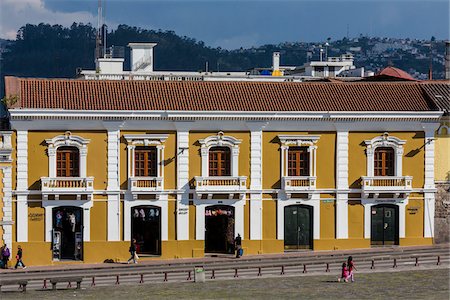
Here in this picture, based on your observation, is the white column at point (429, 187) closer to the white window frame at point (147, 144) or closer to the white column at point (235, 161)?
the white column at point (235, 161)

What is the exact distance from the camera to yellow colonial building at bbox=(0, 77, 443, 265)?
62.8 metres

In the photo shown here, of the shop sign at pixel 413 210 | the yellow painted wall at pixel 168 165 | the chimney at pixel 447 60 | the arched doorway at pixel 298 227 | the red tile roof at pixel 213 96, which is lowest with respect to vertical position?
the arched doorway at pixel 298 227

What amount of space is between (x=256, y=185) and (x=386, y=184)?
684 cm

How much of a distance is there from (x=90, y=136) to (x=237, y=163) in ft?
24.9

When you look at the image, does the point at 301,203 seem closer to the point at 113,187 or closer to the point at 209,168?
the point at 209,168

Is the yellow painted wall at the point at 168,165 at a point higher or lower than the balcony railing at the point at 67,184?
higher

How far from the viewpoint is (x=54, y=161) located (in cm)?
6294

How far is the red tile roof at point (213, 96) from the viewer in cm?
6425

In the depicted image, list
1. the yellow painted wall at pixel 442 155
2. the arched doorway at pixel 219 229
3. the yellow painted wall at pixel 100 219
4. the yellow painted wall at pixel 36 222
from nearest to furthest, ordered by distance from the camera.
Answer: the yellow painted wall at pixel 36 222 → the yellow painted wall at pixel 100 219 → the arched doorway at pixel 219 229 → the yellow painted wall at pixel 442 155

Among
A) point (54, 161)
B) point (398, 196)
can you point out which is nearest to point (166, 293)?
point (54, 161)

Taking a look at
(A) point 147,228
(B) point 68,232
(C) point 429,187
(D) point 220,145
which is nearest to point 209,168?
(D) point 220,145

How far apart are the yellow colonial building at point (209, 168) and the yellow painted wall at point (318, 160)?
0.05 metres

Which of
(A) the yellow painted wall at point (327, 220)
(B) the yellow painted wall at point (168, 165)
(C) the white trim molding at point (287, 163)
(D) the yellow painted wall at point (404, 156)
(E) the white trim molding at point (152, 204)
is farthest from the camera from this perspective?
(D) the yellow painted wall at point (404, 156)

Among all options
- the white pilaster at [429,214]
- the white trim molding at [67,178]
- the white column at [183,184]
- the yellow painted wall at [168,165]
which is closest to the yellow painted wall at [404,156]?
the white pilaster at [429,214]
